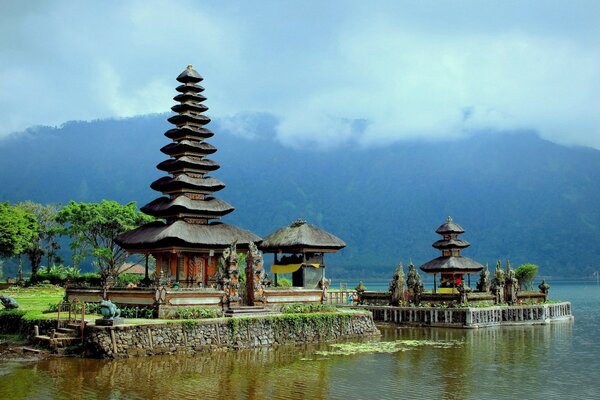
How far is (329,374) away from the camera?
25.0 meters

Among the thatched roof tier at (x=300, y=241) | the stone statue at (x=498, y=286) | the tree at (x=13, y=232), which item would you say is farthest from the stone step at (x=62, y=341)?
the tree at (x=13, y=232)

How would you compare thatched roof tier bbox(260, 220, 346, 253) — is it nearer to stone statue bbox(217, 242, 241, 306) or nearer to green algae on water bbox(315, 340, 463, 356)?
stone statue bbox(217, 242, 241, 306)

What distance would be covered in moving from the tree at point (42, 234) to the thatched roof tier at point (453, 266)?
132ft

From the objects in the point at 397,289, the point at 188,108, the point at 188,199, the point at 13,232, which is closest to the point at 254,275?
the point at 188,199

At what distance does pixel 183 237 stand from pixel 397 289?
17.8 m

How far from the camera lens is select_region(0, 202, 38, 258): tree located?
62.3 m

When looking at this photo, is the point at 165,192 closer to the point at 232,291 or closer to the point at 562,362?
the point at 232,291

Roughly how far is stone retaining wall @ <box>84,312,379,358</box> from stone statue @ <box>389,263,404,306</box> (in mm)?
9452

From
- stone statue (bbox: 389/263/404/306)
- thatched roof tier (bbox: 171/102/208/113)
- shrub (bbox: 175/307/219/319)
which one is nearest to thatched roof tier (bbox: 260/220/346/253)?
stone statue (bbox: 389/263/404/306)

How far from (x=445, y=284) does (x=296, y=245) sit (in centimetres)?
1762

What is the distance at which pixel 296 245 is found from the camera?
40.2m

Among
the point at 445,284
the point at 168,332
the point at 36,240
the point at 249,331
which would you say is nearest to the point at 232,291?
the point at 249,331

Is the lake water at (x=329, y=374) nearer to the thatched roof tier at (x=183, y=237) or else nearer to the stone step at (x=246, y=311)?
the stone step at (x=246, y=311)

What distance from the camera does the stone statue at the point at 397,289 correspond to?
47.7 m
